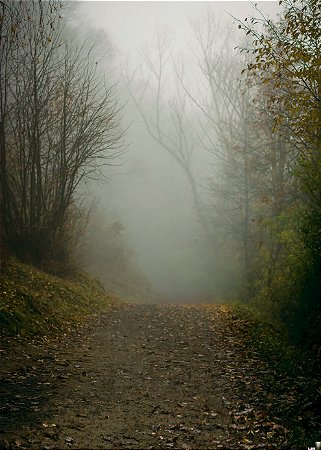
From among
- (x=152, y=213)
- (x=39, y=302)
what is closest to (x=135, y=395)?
(x=39, y=302)

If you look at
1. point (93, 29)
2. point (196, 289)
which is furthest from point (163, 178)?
point (196, 289)

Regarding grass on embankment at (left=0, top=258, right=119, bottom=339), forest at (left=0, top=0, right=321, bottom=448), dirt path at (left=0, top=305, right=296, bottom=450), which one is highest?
forest at (left=0, top=0, right=321, bottom=448)

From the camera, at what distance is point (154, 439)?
18.0ft

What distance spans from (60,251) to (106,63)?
37081 millimetres

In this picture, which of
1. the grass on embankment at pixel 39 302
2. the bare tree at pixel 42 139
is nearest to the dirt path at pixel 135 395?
the grass on embankment at pixel 39 302

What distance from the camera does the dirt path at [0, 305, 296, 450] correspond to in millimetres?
5465

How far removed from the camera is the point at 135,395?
22.9 ft

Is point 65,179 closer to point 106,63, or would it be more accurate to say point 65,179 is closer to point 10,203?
point 10,203

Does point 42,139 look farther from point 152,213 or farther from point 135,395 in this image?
Result: point 152,213

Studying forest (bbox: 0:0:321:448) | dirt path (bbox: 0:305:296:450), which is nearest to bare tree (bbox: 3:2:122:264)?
forest (bbox: 0:0:321:448)

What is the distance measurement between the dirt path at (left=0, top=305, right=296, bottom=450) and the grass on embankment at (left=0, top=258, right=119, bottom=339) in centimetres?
80

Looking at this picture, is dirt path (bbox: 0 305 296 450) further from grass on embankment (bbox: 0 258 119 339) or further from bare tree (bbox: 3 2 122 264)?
bare tree (bbox: 3 2 122 264)

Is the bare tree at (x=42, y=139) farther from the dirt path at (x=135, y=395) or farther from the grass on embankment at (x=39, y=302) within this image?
the dirt path at (x=135, y=395)

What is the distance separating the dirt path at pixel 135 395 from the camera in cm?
546
